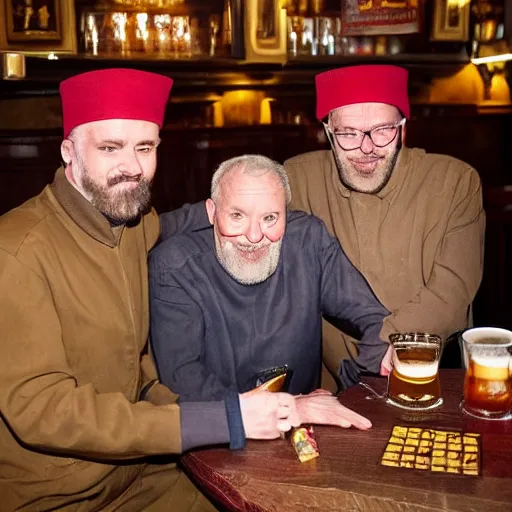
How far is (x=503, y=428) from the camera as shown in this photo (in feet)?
6.10

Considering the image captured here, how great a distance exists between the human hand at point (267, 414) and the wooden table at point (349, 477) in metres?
0.03

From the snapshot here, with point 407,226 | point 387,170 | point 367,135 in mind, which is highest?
point 367,135

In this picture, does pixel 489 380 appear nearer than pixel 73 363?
Yes

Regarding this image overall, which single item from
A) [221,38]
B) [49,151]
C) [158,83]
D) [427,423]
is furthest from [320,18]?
[427,423]

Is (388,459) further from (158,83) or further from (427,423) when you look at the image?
(158,83)

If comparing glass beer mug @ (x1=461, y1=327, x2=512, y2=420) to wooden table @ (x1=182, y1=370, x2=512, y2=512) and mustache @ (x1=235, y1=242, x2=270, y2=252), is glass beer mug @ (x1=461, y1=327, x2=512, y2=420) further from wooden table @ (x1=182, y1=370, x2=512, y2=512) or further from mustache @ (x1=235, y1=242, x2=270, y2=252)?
mustache @ (x1=235, y1=242, x2=270, y2=252)

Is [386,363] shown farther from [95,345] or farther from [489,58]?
[489,58]

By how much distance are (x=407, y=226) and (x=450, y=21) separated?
475cm

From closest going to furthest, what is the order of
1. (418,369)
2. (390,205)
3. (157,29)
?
(418,369)
(390,205)
(157,29)

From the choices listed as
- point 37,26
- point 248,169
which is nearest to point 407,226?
point 248,169

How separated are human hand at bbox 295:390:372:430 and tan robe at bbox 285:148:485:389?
0.88 m

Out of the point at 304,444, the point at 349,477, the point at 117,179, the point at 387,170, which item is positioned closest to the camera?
the point at 349,477

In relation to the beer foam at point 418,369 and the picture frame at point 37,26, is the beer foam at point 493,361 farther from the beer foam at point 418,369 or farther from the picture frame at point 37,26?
the picture frame at point 37,26

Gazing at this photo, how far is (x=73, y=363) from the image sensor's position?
6.64ft
